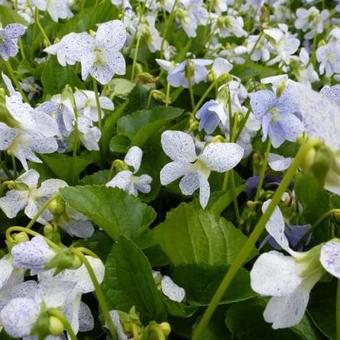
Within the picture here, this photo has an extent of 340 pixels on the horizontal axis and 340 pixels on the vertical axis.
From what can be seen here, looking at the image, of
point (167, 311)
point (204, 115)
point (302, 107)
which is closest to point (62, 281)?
point (167, 311)

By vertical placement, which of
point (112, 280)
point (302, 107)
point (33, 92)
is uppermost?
point (302, 107)

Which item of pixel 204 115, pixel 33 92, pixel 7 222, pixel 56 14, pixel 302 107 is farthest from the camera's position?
pixel 56 14

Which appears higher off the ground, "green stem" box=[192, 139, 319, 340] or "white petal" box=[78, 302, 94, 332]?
"green stem" box=[192, 139, 319, 340]

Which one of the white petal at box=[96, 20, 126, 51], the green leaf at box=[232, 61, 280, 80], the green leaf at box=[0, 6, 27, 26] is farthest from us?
the green leaf at box=[0, 6, 27, 26]

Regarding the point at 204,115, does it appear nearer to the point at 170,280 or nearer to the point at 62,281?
the point at 170,280

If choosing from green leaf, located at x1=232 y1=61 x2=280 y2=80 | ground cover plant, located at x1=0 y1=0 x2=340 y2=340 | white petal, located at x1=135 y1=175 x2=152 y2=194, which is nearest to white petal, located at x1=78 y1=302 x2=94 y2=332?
ground cover plant, located at x1=0 y1=0 x2=340 y2=340

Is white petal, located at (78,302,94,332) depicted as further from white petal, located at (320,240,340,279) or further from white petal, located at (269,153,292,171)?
white petal, located at (269,153,292,171)

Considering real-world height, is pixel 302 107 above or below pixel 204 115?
above

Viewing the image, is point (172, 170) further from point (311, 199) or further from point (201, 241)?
point (311, 199)
